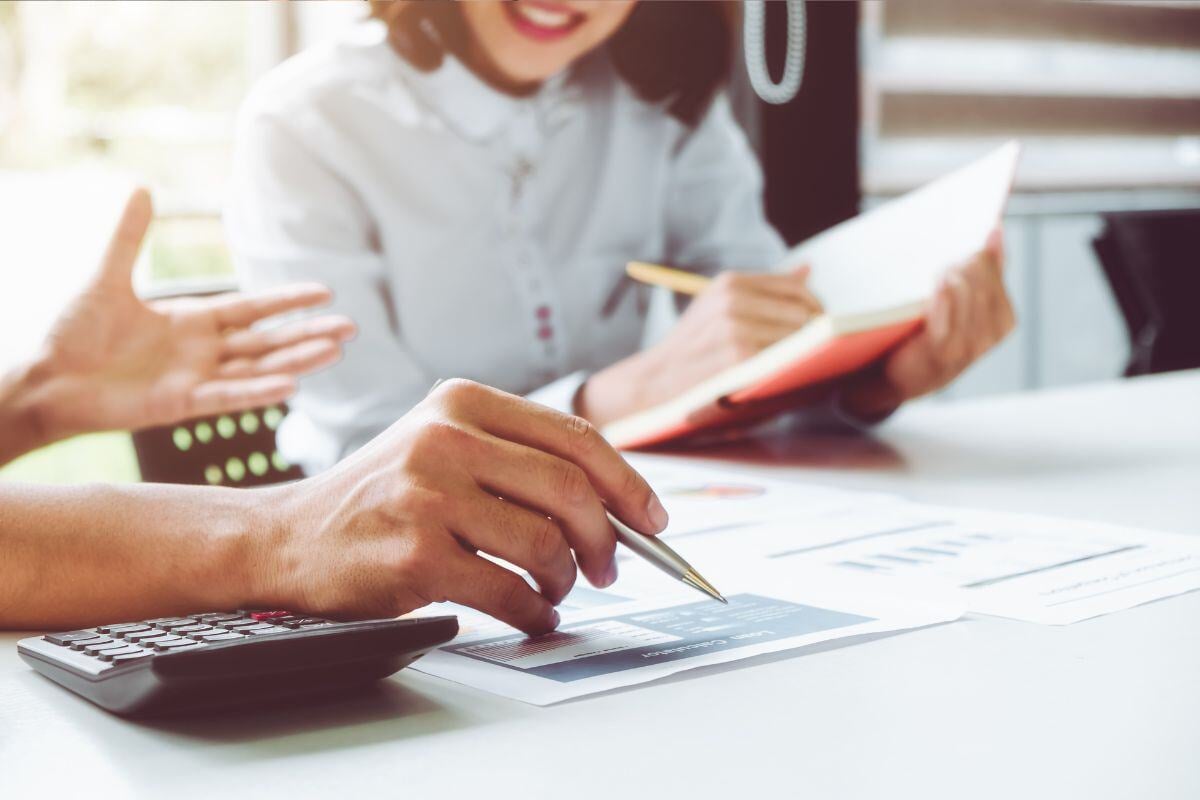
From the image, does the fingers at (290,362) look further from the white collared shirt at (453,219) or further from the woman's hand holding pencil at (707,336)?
the woman's hand holding pencil at (707,336)

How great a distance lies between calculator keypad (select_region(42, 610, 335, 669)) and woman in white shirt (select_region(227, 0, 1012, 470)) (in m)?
0.83

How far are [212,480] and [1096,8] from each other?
3.10 meters

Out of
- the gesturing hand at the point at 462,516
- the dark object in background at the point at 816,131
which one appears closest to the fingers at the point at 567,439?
the gesturing hand at the point at 462,516

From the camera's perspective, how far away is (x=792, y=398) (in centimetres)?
123

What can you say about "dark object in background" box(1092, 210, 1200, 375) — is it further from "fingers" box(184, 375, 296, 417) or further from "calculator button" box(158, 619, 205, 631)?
"calculator button" box(158, 619, 205, 631)

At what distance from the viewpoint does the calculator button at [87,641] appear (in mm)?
514

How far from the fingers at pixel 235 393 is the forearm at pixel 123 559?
599mm

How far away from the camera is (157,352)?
1221 millimetres

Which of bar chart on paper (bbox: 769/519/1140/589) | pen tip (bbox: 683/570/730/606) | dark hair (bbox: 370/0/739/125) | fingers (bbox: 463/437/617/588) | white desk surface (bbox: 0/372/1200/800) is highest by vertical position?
dark hair (bbox: 370/0/739/125)

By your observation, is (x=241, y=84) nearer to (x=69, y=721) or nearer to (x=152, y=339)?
(x=152, y=339)

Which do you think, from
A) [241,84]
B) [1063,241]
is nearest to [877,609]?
[241,84]

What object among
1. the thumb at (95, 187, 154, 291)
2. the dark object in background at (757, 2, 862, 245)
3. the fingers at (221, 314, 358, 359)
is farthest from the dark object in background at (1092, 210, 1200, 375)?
the thumb at (95, 187, 154, 291)

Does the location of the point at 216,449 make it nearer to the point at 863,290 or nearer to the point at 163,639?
the point at 863,290

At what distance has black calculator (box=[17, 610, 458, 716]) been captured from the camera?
45 centimetres
